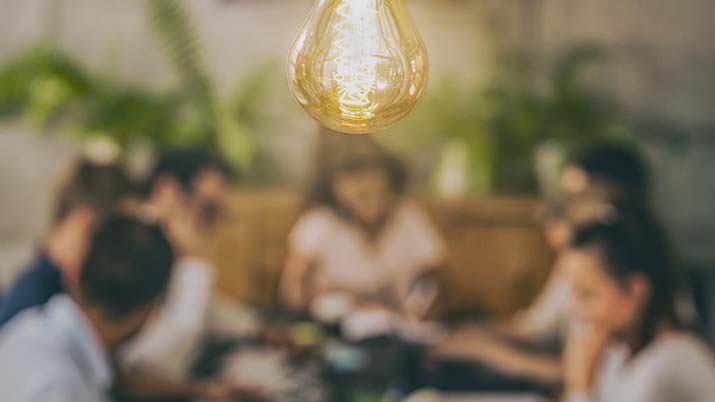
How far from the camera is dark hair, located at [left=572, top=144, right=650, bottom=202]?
396 cm

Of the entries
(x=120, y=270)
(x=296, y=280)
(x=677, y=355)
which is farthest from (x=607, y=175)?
(x=120, y=270)

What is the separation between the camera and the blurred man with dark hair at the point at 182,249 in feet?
10.9

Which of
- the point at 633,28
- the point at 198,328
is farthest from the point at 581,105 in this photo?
the point at 198,328

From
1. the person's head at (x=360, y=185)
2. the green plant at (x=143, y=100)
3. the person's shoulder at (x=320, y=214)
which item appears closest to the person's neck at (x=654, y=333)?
the person's head at (x=360, y=185)

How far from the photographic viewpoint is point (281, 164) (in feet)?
17.0

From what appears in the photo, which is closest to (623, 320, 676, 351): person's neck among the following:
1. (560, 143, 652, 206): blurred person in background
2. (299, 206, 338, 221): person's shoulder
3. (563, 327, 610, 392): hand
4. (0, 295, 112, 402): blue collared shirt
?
(563, 327, 610, 392): hand

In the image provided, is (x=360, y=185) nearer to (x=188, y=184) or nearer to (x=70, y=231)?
(x=188, y=184)

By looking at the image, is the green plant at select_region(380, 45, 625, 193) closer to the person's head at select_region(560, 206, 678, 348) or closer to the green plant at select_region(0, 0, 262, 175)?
the green plant at select_region(0, 0, 262, 175)

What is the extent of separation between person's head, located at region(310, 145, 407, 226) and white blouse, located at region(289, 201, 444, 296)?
7 cm

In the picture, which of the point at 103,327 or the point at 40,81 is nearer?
the point at 103,327

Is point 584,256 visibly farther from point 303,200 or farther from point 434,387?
point 303,200

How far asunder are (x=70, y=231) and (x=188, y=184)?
75 centimetres

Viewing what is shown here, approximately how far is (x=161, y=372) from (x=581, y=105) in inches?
113

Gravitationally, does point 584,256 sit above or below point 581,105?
below
